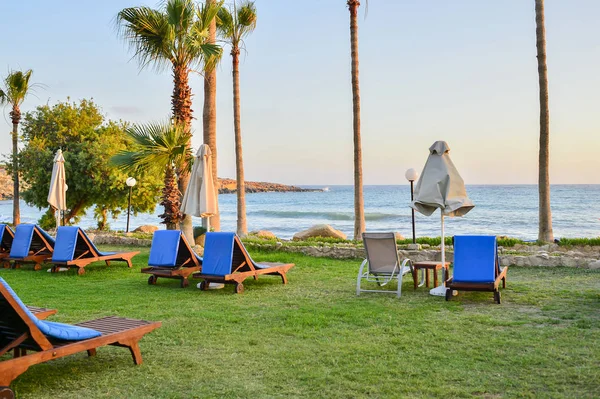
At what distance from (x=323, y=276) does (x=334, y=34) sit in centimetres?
1520

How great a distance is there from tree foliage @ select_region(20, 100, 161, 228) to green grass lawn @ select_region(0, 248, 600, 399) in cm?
1429

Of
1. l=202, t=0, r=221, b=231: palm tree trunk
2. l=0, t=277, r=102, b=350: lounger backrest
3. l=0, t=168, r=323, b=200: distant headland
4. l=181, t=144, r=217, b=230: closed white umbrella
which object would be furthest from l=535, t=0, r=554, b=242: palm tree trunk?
l=0, t=168, r=323, b=200: distant headland

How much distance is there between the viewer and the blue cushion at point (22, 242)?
11.5 metres

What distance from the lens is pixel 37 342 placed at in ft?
12.4

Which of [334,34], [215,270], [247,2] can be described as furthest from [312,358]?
[334,34]

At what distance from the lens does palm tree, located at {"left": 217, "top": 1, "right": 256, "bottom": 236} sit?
696 inches

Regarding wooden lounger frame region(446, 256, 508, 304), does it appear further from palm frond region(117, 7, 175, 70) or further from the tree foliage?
the tree foliage

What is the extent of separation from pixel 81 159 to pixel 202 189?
13516 millimetres

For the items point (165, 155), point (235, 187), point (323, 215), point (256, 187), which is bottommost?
point (323, 215)

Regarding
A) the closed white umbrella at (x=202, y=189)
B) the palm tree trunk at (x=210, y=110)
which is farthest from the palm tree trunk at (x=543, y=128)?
the palm tree trunk at (x=210, y=110)

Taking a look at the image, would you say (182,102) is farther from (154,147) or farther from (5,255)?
(5,255)

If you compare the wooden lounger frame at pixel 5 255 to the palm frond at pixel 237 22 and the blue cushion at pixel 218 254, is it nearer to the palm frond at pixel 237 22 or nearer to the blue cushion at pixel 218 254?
the blue cushion at pixel 218 254

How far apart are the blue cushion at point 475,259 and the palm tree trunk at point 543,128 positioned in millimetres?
6455

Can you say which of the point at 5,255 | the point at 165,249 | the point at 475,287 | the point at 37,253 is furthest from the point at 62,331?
the point at 5,255
